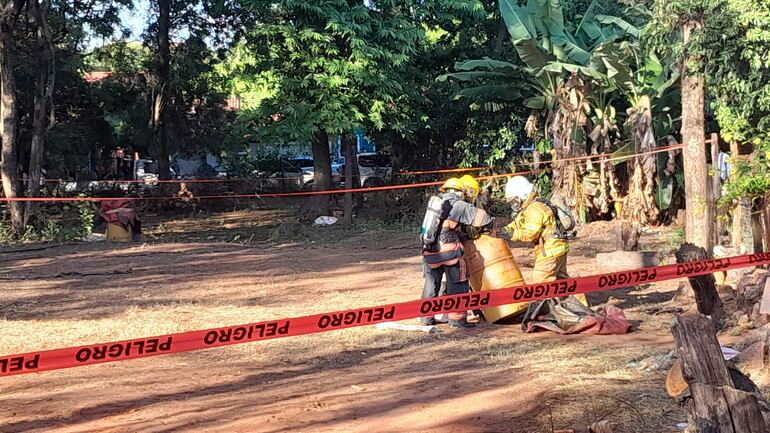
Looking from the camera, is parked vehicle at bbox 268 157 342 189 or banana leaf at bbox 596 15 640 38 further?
parked vehicle at bbox 268 157 342 189

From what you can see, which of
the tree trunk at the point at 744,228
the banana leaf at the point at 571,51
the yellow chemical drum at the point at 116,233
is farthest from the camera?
the yellow chemical drum at the point at 116,233

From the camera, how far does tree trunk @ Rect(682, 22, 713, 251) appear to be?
9.34 metres

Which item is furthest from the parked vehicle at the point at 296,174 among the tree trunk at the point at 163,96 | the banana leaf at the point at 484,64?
the banana leaf at the point at 484,64

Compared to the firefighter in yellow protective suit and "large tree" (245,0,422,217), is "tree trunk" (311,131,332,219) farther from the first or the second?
the firefighter in yellow protective suit

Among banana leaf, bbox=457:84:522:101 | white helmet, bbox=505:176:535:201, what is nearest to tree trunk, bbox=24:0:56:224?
banana leaf, bbox=457:84:522:101

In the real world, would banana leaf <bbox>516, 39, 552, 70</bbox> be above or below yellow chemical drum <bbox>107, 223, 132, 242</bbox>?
above

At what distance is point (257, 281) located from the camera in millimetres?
12648

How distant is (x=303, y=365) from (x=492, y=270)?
8.87 ft

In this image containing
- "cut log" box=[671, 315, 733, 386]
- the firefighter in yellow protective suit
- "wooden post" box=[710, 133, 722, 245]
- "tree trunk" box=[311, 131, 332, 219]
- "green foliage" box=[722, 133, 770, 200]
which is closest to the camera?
"cut log" box=[671, 315, 733, 386]

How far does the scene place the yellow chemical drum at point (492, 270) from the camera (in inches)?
366

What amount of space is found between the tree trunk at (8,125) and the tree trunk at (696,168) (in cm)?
1485

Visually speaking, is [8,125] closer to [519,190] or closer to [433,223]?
[433,223]

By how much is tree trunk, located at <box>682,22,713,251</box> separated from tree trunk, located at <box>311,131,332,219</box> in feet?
43.6

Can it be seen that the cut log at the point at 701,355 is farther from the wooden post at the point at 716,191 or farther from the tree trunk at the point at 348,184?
the tree trunk at the point at 348,184
